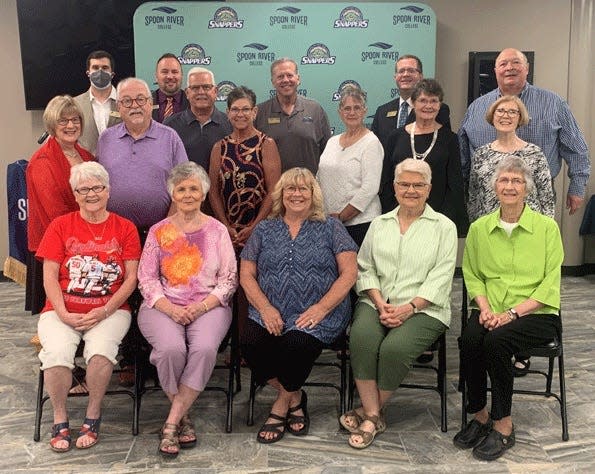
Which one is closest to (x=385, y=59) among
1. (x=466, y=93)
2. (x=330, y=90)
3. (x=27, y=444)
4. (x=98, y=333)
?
(x=330, y=90)

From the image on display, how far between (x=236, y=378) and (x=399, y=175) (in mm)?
1369

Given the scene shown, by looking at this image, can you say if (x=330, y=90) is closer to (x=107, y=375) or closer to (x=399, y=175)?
(x=399, y=175)

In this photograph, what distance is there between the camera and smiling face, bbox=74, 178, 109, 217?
9.23 feet

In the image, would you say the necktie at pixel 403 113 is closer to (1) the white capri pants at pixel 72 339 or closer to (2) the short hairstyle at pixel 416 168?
(2) the short hairstyle at pixel 416 168

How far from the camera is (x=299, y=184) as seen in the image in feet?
9.35

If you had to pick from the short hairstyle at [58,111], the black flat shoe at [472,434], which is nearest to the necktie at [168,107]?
the short hairstyle at [58,111]

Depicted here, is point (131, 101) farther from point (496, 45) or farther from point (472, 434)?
point (496, 45)

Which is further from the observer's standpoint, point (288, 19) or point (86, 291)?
point (288, 19)

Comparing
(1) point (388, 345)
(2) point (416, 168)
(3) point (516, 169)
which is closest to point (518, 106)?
(3) point (516, 169)

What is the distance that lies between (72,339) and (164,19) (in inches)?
125

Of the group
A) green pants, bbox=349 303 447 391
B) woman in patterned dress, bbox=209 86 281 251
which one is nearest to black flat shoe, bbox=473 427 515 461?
green pants, bbox=349 303 447 391

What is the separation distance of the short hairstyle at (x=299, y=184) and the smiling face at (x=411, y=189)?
362mm

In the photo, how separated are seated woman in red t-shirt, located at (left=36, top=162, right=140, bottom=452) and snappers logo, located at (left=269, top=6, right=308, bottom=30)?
271 centimetres

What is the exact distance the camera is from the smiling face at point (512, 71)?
3496 millimetres
